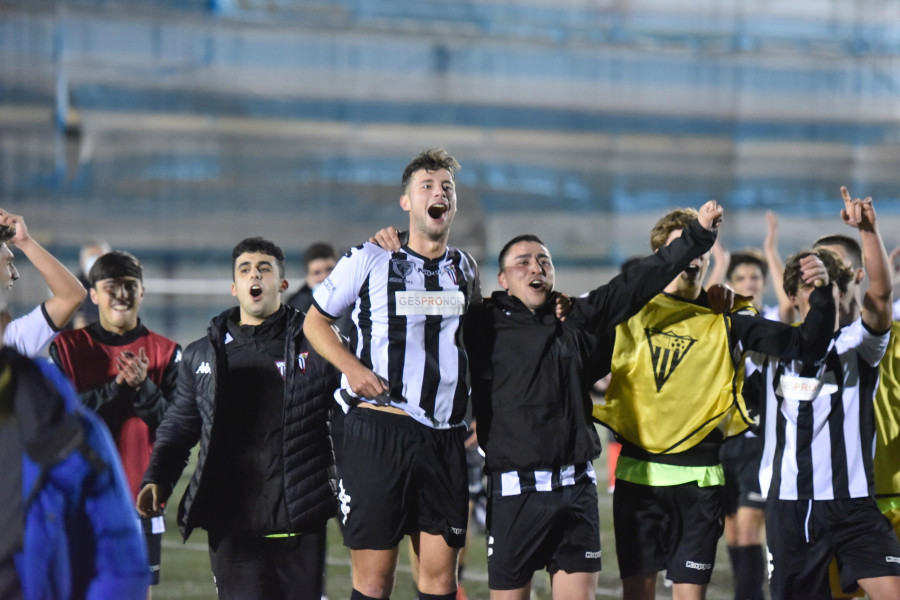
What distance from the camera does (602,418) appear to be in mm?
3805

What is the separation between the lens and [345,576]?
5.61 m

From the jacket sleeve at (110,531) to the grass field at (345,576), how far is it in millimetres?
3642

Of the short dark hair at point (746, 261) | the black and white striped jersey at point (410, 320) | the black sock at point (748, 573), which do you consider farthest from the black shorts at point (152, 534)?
the short dark hair at point (746, 261)

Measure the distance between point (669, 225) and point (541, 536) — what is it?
49.1 inches

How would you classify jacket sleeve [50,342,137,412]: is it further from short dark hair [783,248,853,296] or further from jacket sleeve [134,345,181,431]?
short dark hair [783,248,853,296]

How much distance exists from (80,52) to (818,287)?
12524 millimetres

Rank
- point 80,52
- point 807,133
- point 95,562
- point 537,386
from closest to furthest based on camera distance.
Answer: point 95,562 → point 537,386 → point 80,52 → point 807,133

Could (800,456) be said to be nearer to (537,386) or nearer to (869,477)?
(869,477)

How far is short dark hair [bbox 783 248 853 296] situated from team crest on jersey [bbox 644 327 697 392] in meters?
0.47

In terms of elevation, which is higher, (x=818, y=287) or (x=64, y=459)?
(x=818, y=287)

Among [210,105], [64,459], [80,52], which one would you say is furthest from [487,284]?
[64,459]

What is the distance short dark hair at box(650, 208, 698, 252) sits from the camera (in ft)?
12.9

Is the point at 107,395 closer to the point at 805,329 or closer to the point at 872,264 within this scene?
the point at 805,329

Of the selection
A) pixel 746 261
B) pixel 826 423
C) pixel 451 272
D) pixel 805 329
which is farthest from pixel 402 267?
pixel 746 261
